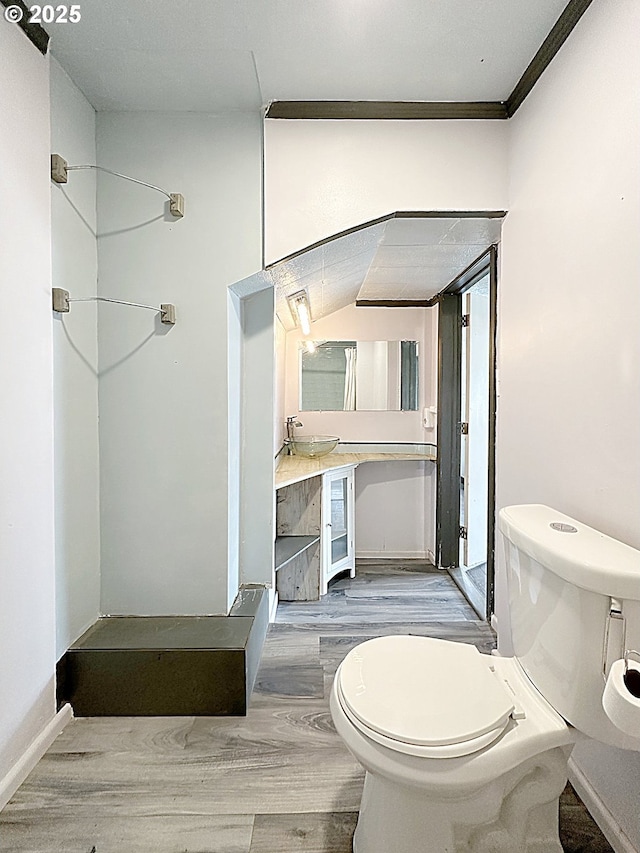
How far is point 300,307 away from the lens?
3.29 metres

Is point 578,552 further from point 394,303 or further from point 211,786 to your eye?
point 394,303

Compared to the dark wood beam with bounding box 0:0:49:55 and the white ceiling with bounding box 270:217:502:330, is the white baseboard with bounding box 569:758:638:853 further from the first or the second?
the dark wood beam with bounding box 0:0:49:55

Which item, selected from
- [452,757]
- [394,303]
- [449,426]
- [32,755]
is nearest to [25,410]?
[32,755]

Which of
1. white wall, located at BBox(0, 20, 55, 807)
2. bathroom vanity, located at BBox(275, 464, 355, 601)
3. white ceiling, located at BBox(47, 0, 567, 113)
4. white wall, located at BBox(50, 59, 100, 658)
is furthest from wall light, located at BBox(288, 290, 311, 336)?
white wall, located at BBox(0, 20, 55, 807)

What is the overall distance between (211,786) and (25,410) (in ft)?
4.12

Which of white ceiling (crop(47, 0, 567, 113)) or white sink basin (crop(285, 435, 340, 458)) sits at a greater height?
white ceiling (crop(47, 0, 567, 113))

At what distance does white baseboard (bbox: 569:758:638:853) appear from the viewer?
1374mm

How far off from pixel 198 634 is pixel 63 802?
66cm

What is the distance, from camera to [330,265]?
2689mm

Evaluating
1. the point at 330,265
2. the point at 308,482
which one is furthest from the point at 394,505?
the point at 330,265

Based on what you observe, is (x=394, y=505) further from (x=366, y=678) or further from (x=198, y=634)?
(x=366, y=678)

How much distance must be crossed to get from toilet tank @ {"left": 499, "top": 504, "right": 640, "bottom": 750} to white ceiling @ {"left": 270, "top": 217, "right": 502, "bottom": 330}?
1441 millimetres

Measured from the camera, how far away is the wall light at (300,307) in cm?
310

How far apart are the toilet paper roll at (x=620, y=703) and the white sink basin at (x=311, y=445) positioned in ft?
9.04
